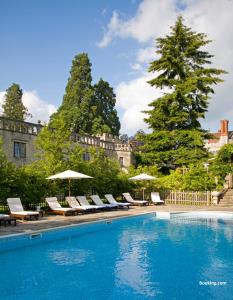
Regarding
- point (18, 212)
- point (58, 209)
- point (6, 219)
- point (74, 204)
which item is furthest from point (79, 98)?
point (6, 219)

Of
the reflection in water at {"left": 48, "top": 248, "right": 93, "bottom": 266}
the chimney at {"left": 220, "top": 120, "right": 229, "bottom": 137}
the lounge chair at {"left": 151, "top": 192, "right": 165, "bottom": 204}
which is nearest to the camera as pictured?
the reflection in water at {"left": 48, "top": 248, "right": 93, "bottom": 266}

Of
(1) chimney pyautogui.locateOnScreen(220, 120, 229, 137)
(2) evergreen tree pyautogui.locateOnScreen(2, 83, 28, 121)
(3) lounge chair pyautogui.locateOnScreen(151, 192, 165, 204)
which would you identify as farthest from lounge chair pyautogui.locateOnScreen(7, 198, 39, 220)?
(1) chimney pyautogui.locateOnScreen(220, 120, 229, 137)

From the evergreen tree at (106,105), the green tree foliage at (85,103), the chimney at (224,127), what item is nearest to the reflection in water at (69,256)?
the green tree foliage at (85,103)

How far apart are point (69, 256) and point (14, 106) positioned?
49.0 m

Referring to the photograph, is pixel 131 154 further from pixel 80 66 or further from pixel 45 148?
pixel 45 148

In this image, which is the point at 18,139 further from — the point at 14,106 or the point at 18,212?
the point at 14,106

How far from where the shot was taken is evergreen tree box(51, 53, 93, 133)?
50000mm

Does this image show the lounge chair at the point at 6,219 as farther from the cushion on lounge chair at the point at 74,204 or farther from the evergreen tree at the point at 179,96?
the evergreen tree at the point at 179,96

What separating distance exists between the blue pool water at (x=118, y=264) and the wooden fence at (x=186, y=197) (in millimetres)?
9602

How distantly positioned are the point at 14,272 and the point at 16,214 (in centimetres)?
693

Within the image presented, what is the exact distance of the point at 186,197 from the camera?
2561 centimetres

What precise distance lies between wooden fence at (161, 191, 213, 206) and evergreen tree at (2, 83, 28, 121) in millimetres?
34655

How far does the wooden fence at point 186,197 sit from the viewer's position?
24859 millimetres

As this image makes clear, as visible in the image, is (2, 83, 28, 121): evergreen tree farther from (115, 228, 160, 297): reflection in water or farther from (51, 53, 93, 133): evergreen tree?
(115, 228, 160, 297): reflection in water
